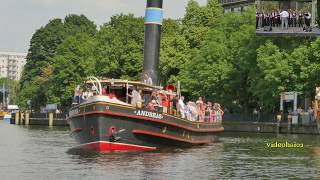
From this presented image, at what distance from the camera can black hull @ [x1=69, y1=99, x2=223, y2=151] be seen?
42.4 meters

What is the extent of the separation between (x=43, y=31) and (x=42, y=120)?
46669 millimetres

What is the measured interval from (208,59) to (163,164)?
2429 inches

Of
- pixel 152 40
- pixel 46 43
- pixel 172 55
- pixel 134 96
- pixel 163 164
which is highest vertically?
pixel 46 43

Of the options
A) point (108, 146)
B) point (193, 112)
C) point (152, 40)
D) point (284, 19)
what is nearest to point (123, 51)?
point (284, 19)

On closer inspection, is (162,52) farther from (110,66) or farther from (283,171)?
(283,171)

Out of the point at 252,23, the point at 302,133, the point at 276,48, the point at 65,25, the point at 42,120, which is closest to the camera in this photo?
the point at 302,133

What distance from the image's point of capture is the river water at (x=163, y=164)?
1304 inches

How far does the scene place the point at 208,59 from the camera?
323 feet

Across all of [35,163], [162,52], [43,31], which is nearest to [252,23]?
[162,52]

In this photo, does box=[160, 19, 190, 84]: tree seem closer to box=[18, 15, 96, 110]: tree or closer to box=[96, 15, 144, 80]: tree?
box=[96, 15, 144, 80]: tree

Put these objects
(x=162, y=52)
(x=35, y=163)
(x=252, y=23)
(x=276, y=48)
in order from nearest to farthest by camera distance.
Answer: (x=35, y=163) < (x=276, y=48) < (x=252, y=23) < (x=162, y=52)

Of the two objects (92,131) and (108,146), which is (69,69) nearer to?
(92,131)

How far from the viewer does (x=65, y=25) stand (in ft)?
526

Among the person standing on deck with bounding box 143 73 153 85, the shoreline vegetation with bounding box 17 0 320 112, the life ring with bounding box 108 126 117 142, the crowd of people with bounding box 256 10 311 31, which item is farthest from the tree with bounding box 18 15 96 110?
the life ring with bounding box 108 126 117 142
